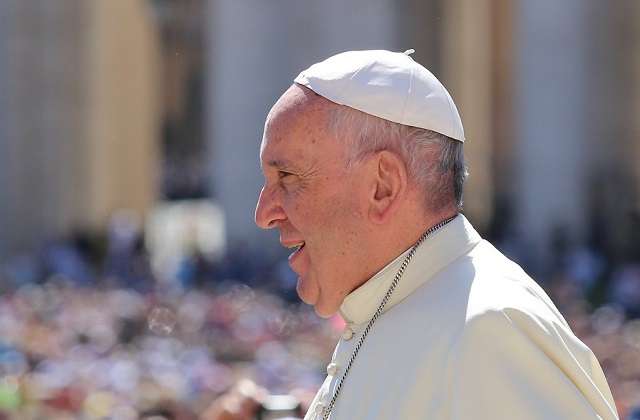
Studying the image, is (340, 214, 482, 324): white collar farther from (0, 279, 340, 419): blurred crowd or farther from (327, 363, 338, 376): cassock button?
(0, 279, 340, 419): blurred crowd

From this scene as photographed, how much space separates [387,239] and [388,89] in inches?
10.6

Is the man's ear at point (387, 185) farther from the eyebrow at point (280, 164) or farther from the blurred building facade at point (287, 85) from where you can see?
the blurred building facade at point (287, 85)

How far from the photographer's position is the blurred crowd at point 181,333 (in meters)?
10.1

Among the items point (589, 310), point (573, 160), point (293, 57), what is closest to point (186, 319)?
point (589, 310)

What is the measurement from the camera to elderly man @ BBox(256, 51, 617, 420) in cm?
259

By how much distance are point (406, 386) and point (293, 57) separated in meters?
23.2

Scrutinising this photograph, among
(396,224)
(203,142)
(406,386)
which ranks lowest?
(203,142)

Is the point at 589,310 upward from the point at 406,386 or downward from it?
downward

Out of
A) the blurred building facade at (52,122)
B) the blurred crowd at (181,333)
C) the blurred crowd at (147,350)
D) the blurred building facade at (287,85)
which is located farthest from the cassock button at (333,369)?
the blurred building facade at (52,122)

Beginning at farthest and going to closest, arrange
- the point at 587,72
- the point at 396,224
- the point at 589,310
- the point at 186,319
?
1. the point at 587,72
2. the point at 186,319
3. the point at 589,310
4. the point at 396,224

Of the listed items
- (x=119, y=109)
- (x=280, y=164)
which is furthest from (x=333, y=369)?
(x=119, y=109)

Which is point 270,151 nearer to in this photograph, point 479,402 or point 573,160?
point 479,402

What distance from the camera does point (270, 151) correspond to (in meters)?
2.90

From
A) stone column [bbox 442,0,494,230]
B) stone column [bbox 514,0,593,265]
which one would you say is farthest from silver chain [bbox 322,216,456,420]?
stone column [bbox 442,0,494,230]
